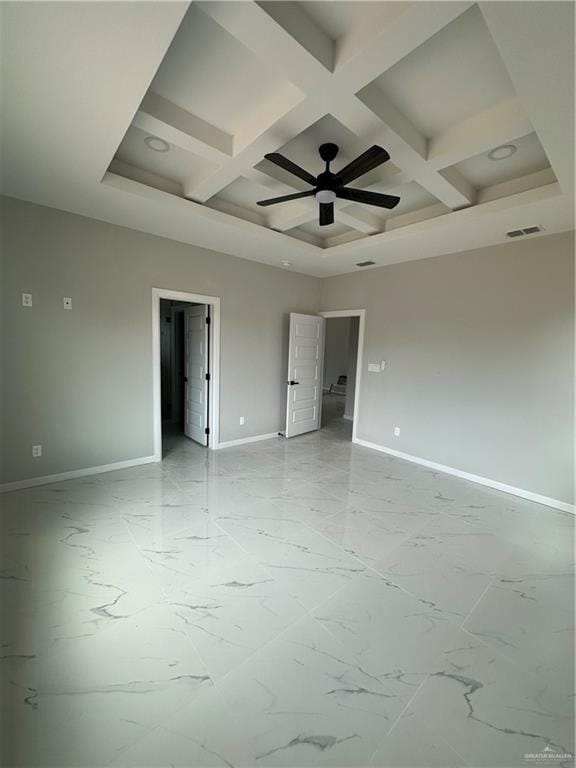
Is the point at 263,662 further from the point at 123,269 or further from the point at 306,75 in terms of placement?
the point at 123,269

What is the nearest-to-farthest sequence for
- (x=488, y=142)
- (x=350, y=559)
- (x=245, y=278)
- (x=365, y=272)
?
1. (x=488, y=142)
2. (x=350, y=559)
3. (x=245, y=278)
4. (x=365, y=272)

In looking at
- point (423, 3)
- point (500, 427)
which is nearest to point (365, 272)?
point (500, 427)

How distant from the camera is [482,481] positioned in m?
3.79

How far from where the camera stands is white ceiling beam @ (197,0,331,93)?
130 centimetres

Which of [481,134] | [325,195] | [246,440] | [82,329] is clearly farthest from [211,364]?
[481,134]

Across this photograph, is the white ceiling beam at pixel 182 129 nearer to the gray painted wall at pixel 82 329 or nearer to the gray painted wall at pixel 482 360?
the gray painted wall at pixel 82 329

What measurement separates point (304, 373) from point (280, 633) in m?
4.01

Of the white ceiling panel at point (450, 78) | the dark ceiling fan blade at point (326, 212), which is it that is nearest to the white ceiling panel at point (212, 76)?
the white ceiling panel at point (450, 78)

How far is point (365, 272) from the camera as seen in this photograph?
496 cm

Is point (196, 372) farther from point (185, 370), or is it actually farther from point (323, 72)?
point (323, 72)

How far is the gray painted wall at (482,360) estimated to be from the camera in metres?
3.24

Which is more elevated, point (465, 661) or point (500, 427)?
point (500, 427)

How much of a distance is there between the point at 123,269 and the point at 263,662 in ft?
12.3

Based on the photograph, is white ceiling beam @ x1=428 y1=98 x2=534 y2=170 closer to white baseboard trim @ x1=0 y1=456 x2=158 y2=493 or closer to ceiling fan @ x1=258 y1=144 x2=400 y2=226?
ceiling fan @ x1=258 y1=144 x2=400 y2=226
